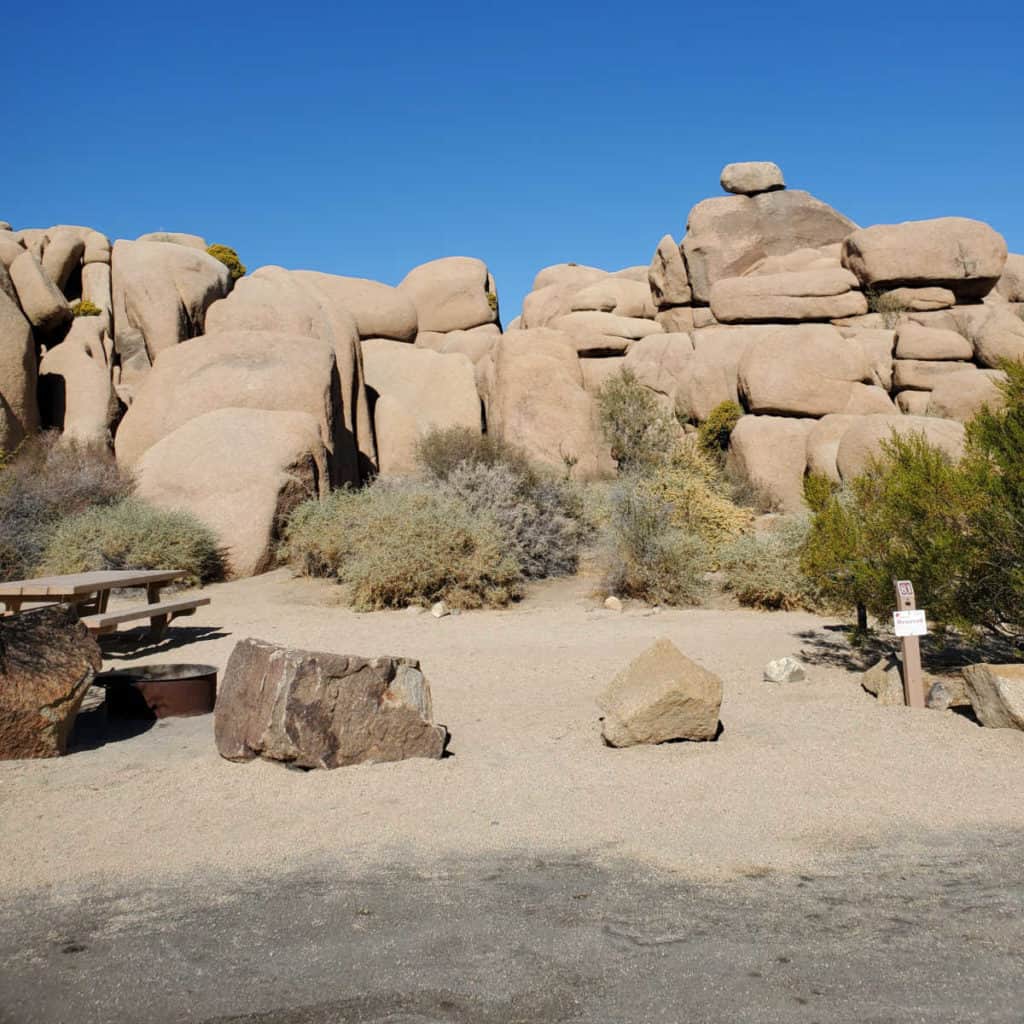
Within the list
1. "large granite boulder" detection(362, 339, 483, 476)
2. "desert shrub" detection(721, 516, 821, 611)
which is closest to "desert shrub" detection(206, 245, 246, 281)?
"large granite boulder" detection(362, 339, 483, 476)

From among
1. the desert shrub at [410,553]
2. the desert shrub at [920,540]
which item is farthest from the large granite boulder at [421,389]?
the desert shrub at [920,540]

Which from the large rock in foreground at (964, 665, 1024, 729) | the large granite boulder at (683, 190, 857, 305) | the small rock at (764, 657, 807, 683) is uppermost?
the large granite boulder at (683, 190, 857, 305)

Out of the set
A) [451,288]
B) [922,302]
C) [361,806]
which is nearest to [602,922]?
[361,806]

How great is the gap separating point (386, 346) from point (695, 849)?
23.5 m

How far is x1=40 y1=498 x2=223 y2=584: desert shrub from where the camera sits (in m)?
13.1

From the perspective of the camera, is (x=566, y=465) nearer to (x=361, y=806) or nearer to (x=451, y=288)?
(x=451, y=288)

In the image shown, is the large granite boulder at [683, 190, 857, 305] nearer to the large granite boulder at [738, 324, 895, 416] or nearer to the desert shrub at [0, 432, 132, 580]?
the large granite boulder at [738, 324, 895, 416]

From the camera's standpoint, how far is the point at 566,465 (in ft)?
77.3

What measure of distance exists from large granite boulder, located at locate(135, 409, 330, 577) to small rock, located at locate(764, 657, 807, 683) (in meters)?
8.63

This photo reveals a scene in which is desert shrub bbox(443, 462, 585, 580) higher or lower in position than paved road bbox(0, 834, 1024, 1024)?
higher

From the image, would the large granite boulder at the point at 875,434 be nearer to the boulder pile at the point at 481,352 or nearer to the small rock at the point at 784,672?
the boulder pile at the point at 481,352

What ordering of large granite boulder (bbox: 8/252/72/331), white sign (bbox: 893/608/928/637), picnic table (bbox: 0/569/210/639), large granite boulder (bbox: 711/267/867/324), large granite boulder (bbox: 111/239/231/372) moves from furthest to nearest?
large granite boulder (bbox: 711/267/867/324) < large granite boulder (bbox: 111/239/231/372) < large granite boulder (bbox: 8/252/72/331) < picnic table (bbox: 0/569/210/639) < white sign (bbox: 893/608/928/637)

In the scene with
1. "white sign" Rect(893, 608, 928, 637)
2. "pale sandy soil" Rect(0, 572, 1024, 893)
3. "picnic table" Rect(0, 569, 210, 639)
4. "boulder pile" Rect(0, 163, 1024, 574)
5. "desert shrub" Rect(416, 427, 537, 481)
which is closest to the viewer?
"pale sandy soil" Rect(0, 572, 1024, 893)

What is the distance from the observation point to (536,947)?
3.54 metres
